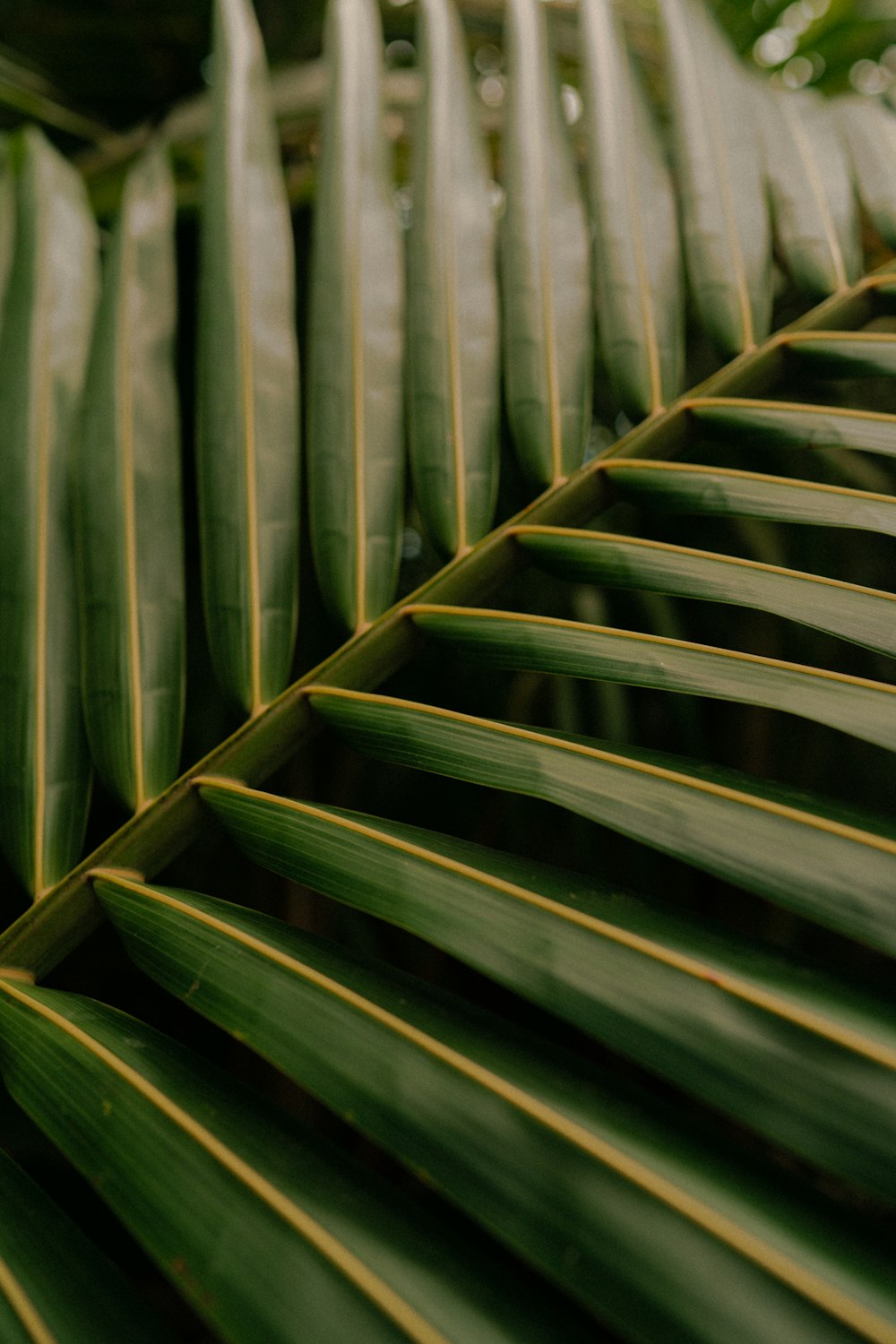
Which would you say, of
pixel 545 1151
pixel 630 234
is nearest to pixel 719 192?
pixel 630 234

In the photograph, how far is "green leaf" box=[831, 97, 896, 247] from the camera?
1.69 feet

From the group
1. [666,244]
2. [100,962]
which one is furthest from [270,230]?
[100,962]

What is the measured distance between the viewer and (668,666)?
315mm

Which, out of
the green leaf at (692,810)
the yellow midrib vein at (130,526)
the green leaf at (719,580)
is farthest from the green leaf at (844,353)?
the yellow midrib vein at (130,526)

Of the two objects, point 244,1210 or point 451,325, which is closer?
point 244,1210

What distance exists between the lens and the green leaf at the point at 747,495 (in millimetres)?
353

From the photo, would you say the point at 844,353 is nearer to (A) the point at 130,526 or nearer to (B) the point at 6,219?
(A) the point at 130,526

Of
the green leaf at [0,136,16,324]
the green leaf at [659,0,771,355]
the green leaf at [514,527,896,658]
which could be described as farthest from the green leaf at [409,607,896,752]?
the green leaf at [0,136,16,324]

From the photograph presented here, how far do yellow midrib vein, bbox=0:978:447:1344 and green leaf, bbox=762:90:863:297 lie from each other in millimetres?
557

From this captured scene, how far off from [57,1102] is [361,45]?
0.60 meters

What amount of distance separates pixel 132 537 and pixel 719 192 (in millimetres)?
416

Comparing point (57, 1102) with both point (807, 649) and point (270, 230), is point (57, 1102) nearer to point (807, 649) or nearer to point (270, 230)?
point (270, 230)

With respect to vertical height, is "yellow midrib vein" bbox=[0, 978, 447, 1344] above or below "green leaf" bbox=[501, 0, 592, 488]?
below

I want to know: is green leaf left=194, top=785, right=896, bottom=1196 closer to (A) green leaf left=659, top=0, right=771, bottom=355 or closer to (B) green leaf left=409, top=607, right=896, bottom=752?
(B) green leaf left=409, top=607, right=896, bottom=752
